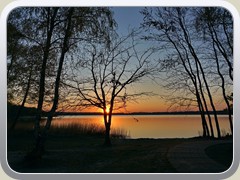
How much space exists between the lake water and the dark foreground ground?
0.11 metres

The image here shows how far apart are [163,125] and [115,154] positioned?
737 mm

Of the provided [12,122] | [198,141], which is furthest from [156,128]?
[12,122]

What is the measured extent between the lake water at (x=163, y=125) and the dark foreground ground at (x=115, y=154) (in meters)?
0.11

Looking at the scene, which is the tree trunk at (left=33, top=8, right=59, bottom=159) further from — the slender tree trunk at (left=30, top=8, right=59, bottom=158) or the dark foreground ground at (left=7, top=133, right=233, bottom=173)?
the dark foreground ground at (left=7, top=133, right=233, bottom=173)

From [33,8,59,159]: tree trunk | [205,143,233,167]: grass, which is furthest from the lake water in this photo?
[33,8,59,159]: tree trunk

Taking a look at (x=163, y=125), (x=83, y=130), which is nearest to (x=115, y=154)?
(x=83, y=130)

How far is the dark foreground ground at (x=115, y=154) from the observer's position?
16.5 feet

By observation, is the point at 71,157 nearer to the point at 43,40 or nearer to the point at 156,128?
the point at 156,128

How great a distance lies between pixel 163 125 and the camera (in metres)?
5.12

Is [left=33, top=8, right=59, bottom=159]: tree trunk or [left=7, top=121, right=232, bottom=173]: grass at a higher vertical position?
[left=33, top=8, right=59, bottom=159]: tree trunk

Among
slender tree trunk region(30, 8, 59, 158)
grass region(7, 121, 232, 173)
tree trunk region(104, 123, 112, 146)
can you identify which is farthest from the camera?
tree trunk region(104, 123, 112, 146)

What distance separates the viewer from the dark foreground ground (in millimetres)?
5031

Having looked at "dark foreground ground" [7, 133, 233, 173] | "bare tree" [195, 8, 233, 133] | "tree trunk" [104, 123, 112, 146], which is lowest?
"dark foreground ground" [7, 133, 233, 173]

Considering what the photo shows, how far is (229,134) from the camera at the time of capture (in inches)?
198
